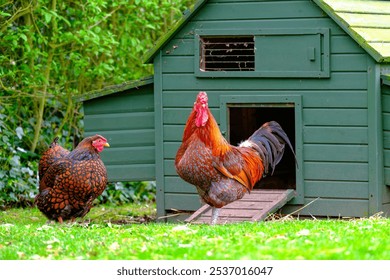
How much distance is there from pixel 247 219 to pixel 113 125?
102 inches

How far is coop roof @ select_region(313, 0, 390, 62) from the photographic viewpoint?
36.1 ft

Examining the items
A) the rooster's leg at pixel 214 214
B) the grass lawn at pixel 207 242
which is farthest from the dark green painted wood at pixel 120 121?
the grass lawn at pixel 207 242

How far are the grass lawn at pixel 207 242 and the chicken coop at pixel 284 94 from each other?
4.55 ft

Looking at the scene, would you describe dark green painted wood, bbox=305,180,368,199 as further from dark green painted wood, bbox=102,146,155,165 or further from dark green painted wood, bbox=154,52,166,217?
dark green painted wood, bbox=102,146,155,165

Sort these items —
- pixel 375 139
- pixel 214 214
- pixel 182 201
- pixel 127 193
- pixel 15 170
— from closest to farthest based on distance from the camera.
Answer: pixel 214 214 → pixel 375 139 → pixel 182 201 → pixel 15 170 → pixel 127 193

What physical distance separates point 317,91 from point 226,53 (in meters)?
1.49

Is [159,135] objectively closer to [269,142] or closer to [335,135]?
[269,142]

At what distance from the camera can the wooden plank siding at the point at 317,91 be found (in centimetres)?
1129

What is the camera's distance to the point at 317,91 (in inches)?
453

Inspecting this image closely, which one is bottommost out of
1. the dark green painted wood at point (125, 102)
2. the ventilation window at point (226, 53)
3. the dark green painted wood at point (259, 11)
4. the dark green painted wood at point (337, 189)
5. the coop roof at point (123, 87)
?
the dark green painted wood at point (337, 189)

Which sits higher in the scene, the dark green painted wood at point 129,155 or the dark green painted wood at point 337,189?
the dark green painted wood at point 129,155

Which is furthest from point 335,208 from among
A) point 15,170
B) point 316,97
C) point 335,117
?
point 15,170

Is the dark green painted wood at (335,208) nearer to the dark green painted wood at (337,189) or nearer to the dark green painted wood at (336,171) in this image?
the dark green painted wood at (337,189)

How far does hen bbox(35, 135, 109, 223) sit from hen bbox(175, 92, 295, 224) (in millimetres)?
1080
